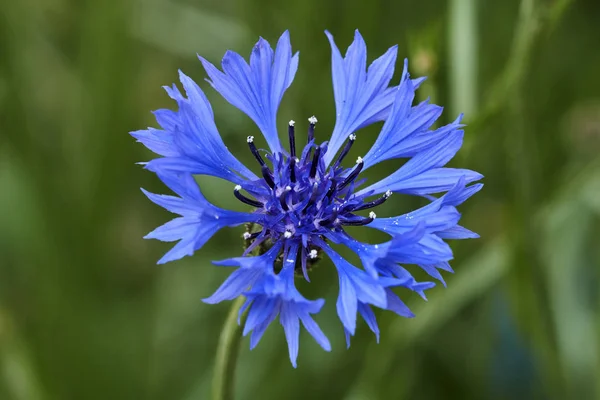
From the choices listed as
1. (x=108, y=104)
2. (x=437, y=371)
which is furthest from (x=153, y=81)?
(x=437, y=371)

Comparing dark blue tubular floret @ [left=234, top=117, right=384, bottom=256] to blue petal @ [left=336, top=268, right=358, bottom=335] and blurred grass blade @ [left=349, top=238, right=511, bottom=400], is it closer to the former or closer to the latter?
blue petal @ [left=336, top=268, right=358, bottom=335]

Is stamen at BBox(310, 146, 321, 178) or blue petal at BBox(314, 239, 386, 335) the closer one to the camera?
blue petal at BBox(314, 239, 386, 335)

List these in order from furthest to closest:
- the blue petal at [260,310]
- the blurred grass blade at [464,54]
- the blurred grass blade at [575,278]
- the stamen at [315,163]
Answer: the blurred grass blade at [575,278]
the blurred grass blade at [464,54]
the stamen at [315,163]
the blue petal at [260,310]

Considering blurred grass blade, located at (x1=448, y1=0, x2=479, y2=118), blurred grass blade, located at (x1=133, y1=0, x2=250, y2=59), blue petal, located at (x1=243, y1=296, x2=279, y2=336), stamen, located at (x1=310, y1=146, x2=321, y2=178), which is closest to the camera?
blue petal, located at (x1=243, y1=296, x2=279, y2=336)

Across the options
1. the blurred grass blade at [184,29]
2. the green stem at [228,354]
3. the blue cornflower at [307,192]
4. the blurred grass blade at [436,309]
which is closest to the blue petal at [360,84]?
the blue cornflower at [307,192]

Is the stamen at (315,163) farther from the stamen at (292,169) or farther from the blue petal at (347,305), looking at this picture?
the blue petal at (347,305)

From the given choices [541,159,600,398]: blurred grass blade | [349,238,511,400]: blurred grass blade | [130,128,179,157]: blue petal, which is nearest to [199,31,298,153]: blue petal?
[130,128,179,157]: blue petal

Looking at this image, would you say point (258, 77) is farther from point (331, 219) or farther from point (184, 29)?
point (184, 29)
